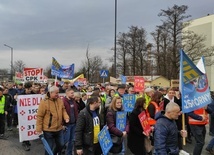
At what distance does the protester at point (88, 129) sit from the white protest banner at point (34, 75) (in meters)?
5.98

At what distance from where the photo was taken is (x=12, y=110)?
450 inches

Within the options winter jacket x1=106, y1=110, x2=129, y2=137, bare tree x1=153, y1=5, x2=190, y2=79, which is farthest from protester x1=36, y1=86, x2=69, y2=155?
bare tree x1=153, y1=5, x2=190, y2=79

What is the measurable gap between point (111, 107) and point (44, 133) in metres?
1.55

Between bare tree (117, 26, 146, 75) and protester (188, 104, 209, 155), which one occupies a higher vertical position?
bare tree (117, 26, 146, 75)

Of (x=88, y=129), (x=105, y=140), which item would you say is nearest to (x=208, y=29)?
(x=105, y=140)

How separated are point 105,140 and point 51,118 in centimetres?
146

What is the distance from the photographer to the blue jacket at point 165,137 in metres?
4.01

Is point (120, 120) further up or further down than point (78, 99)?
further down

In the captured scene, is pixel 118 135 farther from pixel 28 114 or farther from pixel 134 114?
pixel 28 114

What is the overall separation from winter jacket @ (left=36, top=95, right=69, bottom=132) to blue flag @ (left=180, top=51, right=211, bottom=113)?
8.70ft

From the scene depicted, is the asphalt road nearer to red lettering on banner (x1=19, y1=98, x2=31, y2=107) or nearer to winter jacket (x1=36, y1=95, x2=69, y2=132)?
red lettering on banner (x1=19, y1=98, x2=31, y2=107)

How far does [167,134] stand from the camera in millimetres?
4082

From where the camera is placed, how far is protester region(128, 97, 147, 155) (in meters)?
5.95

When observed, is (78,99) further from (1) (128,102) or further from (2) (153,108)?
(2) (153,108)
